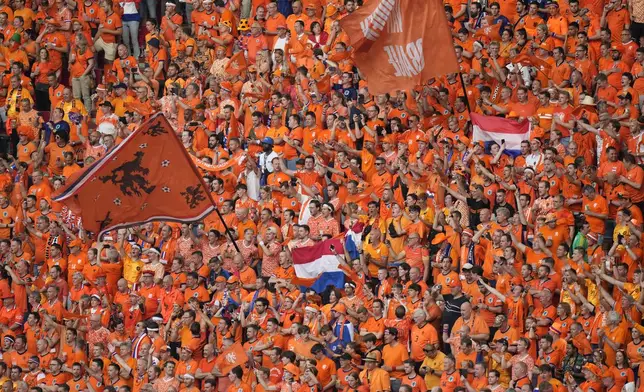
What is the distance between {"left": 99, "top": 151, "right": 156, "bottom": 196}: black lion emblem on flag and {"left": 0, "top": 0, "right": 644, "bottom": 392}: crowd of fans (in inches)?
99.5

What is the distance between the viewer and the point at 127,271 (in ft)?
77.7

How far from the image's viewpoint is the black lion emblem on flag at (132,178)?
1986cm

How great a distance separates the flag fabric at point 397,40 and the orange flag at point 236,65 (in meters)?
4.40

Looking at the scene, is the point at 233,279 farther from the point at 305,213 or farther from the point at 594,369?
the point at 594,369

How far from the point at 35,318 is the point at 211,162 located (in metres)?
3.53

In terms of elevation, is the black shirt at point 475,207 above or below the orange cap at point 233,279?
above

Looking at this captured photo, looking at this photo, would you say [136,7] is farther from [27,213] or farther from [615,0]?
[615,0]

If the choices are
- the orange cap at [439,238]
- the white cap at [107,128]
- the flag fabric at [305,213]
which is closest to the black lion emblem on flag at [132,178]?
the flag fabric at [305,213]

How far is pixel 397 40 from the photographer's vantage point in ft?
71.9

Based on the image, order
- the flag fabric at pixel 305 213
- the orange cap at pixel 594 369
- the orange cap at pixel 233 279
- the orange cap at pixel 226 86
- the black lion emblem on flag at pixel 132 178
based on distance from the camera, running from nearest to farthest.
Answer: the orange cap at pixel 594 369
the black lion emblem on flag at pixel 132 178
the orange cap at pixel 233 279
the flag fabric at pixel 305 213
the orange cap at pixel 226 86

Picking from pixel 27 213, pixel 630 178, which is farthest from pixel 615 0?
pixel 27 213

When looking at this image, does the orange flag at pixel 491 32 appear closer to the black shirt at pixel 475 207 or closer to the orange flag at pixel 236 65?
the black shirt at pixel 475 207

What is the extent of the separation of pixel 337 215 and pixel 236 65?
4.41 m

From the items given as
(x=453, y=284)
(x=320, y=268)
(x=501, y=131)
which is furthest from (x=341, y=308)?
(x=501, y=131)
